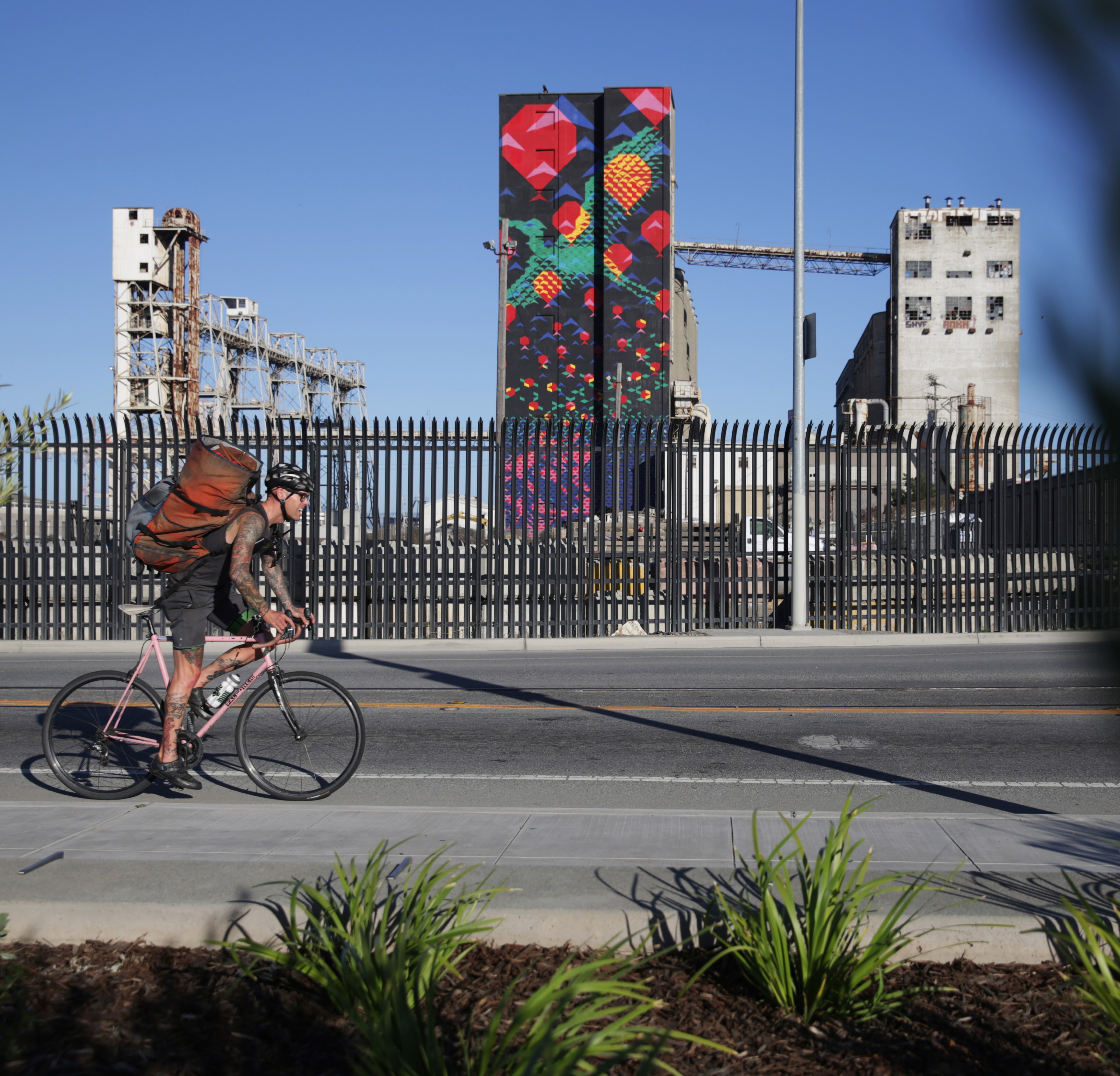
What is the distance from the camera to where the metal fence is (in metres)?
16.4

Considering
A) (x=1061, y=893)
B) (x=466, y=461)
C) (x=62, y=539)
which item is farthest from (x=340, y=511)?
(x=1061, y=893)

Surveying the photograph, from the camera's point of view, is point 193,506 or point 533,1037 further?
point 193,506

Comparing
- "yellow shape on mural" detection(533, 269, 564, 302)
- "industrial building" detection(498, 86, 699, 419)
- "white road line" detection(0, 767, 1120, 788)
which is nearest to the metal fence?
"white road line" detection(0, 767, 1120, 788)

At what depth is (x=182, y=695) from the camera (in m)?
5.91

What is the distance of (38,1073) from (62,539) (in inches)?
637

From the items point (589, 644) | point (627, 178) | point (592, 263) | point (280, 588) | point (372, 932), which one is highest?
point (627, 178)

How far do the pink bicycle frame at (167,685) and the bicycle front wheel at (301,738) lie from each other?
0.40 ft

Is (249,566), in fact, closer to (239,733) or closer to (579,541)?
(239,733)

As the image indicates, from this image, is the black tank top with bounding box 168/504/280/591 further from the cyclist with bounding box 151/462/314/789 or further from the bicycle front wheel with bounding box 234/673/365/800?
the bicycle front wheel with bounding box 234/673/365/800

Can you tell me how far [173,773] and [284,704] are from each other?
72 centimetres

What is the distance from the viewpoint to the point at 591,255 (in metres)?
55.4

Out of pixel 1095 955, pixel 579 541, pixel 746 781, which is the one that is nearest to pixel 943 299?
pixel 579 541

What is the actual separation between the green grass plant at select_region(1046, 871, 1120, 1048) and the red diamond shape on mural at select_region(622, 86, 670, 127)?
57632 mm

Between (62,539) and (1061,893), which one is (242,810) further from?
(62,539)
